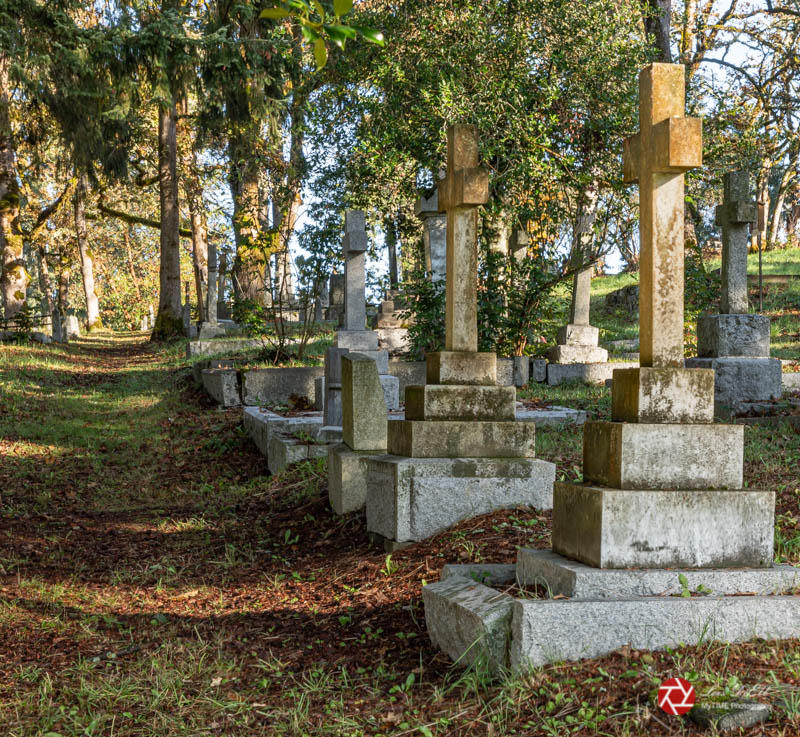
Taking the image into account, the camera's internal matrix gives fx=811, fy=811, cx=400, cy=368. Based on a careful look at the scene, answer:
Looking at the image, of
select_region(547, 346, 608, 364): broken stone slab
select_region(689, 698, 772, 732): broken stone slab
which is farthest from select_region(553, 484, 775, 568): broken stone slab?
select_region(547, 346, 608, 364): broken stone slab

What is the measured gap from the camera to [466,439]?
535 centimetres

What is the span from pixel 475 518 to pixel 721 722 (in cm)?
254

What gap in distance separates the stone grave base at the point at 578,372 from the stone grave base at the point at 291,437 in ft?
17.2

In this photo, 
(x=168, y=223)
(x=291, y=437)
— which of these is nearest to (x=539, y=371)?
(x=291, y=437)

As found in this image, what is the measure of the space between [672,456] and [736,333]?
7.62 meters

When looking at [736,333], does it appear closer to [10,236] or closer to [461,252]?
[461,252]

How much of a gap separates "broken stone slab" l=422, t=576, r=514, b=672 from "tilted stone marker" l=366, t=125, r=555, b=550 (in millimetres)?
1243

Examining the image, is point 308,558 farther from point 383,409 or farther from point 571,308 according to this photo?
point 571,308

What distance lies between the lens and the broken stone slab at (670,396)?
360 centimetres

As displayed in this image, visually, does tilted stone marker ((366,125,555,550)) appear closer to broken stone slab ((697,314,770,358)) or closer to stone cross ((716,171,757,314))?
broken stone slab ((697,314,770,358))

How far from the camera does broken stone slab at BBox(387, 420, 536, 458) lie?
17.4 ft

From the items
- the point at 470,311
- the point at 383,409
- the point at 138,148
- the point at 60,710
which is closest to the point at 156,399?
the point at 383,409

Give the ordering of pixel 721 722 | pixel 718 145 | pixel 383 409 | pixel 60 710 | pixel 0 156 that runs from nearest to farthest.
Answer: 1. pixel 721 722
2. pixel 60 710
3. pixel 383 409
4. pixel 718 145
5. pixel 0 156

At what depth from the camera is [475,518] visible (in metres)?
5.13
